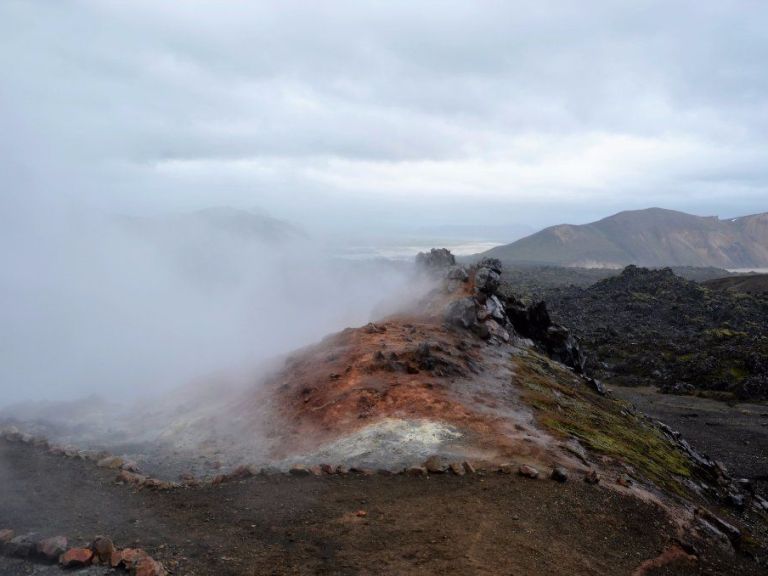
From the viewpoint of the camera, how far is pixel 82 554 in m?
9.07

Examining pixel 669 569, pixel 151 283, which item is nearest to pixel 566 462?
pixel 669 569

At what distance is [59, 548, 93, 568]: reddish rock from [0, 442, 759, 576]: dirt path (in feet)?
2.33

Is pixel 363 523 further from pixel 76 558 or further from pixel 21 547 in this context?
pixel 21 547

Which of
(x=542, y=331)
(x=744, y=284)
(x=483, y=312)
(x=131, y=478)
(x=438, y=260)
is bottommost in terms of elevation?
(x=131, y=478)

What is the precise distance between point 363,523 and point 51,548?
4936 mm

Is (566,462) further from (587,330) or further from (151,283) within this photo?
(587,330)

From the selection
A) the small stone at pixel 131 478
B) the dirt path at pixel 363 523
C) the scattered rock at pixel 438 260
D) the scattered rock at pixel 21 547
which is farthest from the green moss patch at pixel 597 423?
the scattered rock at pixel 438 260

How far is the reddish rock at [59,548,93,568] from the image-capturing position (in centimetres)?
898

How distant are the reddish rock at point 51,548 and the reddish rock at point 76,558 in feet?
0.63

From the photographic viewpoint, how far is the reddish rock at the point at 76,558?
29.5ft

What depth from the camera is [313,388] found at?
18.1m

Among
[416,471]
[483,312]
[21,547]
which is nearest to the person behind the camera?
[21,547]

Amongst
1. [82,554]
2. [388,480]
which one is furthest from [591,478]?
[82,554]

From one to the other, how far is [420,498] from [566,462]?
393 cm
